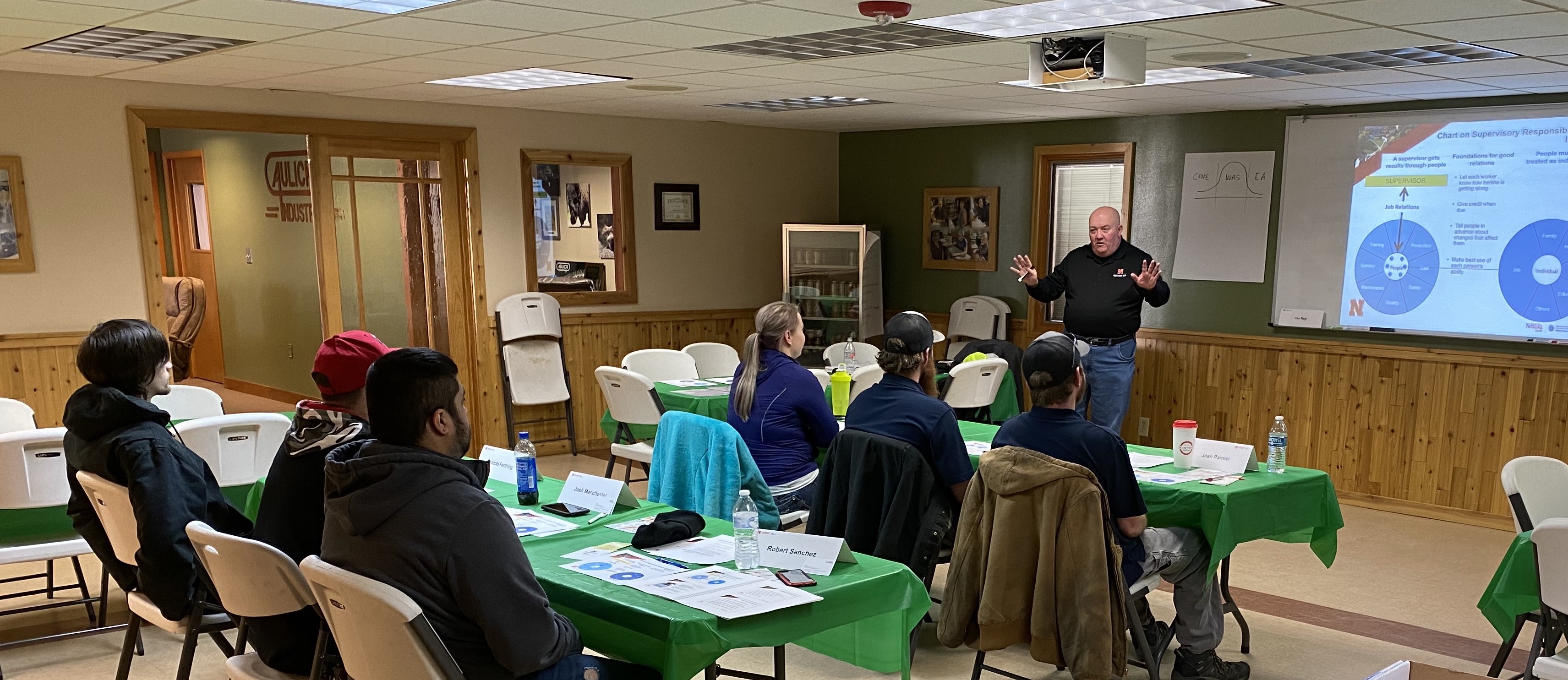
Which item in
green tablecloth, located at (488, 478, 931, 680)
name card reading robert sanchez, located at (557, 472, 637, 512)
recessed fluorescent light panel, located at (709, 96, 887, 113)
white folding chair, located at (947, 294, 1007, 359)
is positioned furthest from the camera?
white folding chair, located at (947, 294, 1007, 359)

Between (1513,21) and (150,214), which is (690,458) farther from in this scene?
(150,214)

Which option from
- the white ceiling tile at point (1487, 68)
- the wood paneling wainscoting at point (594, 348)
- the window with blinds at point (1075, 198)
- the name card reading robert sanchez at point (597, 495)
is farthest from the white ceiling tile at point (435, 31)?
the window with blinds at point (1075, 198)

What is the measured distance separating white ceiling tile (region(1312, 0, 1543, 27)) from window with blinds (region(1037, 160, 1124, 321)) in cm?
399

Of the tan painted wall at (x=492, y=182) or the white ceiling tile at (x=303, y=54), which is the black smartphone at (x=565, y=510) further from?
the tan painted wall at (x=492, y=182)

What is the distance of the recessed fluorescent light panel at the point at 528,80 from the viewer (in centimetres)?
591

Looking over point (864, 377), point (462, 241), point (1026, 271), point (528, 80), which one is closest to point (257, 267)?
point (462, 241)

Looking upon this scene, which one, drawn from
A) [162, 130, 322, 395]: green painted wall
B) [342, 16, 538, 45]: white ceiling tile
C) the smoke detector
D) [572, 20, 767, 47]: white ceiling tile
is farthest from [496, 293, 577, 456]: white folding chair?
the smoke detector

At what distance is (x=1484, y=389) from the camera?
6.25 m

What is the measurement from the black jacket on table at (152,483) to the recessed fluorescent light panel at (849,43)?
2.56 m

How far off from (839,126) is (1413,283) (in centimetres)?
420

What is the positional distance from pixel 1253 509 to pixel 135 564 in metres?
3.33

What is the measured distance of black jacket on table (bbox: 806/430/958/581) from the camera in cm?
359

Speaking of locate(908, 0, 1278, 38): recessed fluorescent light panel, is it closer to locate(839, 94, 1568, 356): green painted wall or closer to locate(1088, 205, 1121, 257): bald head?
locate(1088, 205, 1121, 257): bald head

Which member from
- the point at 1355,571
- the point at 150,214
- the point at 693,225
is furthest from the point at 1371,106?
the point at 150,214
